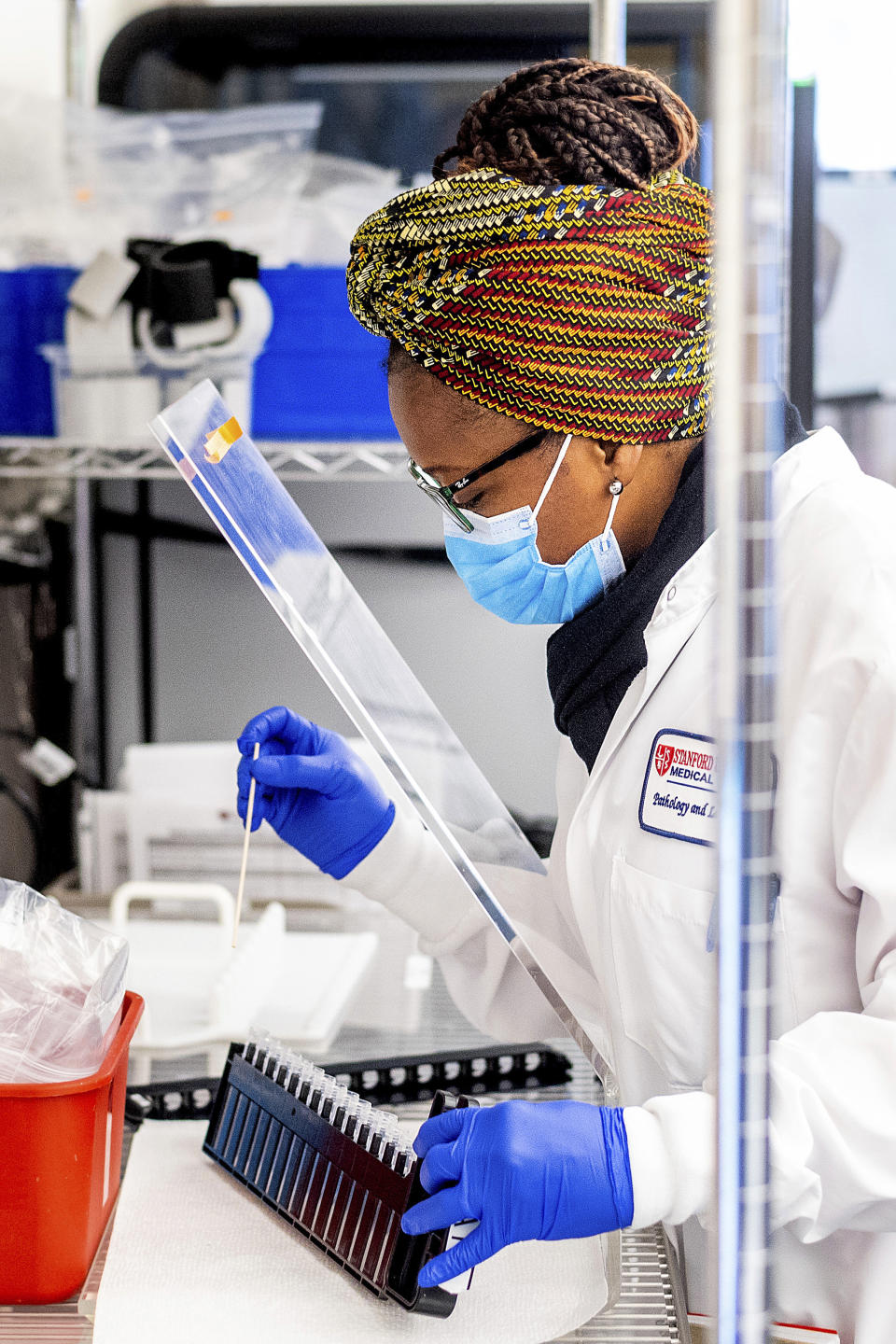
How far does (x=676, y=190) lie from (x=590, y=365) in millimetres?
152

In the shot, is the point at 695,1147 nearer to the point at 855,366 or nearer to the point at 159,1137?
the point at 159,1137

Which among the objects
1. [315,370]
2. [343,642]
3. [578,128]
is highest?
[578,128]

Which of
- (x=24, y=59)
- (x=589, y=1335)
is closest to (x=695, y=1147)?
(x=589, y=1335)

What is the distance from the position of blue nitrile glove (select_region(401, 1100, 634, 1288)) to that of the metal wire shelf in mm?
1146

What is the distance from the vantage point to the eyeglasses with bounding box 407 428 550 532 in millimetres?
1008

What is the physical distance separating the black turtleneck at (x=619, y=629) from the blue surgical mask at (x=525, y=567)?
18 mm

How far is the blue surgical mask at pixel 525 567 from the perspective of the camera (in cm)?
106

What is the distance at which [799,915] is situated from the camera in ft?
2.81

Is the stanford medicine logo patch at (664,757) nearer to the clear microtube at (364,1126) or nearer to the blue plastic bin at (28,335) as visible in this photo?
the clear microtube at (364,1126)

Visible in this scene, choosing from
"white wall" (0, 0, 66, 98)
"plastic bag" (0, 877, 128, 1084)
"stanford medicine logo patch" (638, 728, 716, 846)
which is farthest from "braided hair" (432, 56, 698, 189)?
"white wall" (0, 0, 66, 98)

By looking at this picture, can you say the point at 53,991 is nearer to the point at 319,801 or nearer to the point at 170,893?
the point at 319,801

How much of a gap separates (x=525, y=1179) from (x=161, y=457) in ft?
4.31

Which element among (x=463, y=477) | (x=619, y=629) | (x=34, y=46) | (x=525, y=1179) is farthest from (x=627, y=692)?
(x=34, y=46)

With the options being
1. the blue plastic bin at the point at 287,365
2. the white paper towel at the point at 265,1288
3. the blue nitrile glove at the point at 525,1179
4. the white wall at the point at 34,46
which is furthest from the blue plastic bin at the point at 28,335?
the blue nitrile glove at the point at 525,1179
